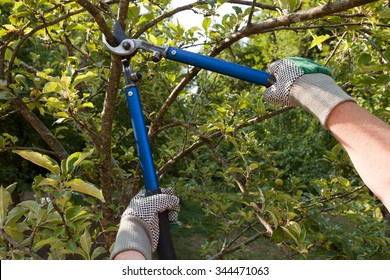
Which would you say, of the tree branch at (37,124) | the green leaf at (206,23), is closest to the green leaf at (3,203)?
the tree branch at (37,124)

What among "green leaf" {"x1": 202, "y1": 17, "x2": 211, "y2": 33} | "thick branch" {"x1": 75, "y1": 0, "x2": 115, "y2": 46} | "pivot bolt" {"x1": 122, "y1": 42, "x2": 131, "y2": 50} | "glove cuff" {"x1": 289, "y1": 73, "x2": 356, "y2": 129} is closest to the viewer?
"glove cuff" {"x1": 289, "y1": 73, "x2": 356, "y2": 129}

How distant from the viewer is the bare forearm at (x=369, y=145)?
3.05ft

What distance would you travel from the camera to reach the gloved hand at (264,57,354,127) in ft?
3.51

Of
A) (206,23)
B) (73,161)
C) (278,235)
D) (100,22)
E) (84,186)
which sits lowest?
(278,235)

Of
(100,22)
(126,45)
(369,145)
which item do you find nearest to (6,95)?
(100,22)

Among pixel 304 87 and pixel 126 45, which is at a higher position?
pixel 126 45

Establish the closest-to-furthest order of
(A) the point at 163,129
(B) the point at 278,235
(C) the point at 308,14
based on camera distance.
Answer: (C) the point at 308,14 < (B) the point at 278,235 < (A) the point at 163,129

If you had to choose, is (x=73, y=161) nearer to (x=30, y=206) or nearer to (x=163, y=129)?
(x=30, y=206)

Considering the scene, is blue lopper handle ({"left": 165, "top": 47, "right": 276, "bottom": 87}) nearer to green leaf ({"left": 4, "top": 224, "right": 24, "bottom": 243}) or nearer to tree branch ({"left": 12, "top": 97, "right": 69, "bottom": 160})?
green leaf ({"left": 4, "top": 224, "right": 24, "bottom": 243})

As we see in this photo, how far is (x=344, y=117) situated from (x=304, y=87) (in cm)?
21

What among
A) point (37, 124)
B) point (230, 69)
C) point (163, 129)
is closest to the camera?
point (230, 69)

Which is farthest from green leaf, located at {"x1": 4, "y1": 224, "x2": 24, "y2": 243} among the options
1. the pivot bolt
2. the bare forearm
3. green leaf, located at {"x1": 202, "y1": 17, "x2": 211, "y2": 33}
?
green leaf, located at {"x1": 202, "y1": 17, "x2": 211, "y2": 33}

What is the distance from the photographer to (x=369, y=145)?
A: 3.10 feet

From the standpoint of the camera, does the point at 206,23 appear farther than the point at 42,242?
Yes
